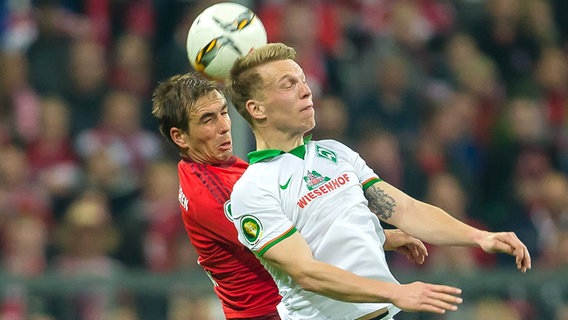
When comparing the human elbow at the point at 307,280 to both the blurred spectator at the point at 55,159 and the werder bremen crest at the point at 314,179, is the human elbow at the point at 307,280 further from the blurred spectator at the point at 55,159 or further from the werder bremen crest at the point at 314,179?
the blurred spectator at the point at 55,159

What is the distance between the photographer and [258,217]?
545 centimetres

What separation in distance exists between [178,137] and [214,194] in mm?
417

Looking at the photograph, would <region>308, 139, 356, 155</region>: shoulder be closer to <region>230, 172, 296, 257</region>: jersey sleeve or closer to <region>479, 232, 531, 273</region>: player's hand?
<region>230, 172, 296, 257</region>: jersey sleeve

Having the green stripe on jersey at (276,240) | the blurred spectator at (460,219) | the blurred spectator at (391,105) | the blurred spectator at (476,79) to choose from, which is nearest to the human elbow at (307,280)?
the green stripe on jersey at (276,240)

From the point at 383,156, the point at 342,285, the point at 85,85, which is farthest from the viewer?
the point at 85,85

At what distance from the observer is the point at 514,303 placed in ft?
33.7

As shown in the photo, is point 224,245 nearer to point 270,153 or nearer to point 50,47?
point 270,153

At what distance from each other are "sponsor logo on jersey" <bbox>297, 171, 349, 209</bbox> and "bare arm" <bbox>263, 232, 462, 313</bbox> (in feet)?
0.64

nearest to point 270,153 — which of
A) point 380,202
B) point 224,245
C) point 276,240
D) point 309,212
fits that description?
point 309,212

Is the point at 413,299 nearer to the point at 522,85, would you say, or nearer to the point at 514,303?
the point at 514,303

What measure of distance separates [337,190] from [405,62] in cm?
709

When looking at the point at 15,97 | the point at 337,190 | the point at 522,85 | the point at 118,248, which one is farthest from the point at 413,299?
the point at 522,85

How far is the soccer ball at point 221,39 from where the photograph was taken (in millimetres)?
6539

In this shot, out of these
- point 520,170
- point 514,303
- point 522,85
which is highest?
point 522,85
